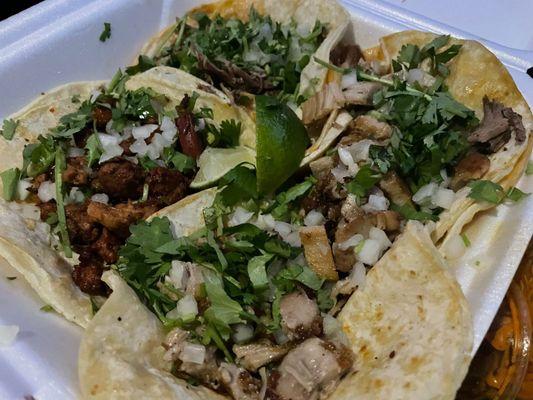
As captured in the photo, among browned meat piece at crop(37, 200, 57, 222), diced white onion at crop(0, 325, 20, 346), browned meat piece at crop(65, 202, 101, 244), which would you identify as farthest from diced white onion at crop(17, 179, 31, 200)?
diced white onion at crop(0, 325, 20, 346)

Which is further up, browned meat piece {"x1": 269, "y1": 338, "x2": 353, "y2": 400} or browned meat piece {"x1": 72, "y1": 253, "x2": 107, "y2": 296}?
browned meat piece {"x1": 72, "y1": 253, "x2": 107, "y2": 296}

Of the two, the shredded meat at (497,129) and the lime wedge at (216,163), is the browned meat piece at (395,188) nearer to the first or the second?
the shredded meat at (497,129)

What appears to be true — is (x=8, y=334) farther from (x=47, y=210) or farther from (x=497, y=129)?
(x=497, y=129)

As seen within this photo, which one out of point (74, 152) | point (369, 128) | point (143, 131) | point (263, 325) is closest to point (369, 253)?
point (263, 325)

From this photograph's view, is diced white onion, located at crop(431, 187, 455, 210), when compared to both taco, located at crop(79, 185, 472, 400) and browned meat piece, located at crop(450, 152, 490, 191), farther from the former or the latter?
taco, located at crop(79, 185, 472, 400)

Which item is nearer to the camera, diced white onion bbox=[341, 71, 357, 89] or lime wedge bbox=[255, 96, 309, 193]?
lime wedge bbox=[255, 96, 309, 193]

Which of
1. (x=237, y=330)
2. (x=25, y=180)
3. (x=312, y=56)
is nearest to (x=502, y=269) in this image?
(x=237, y=330)
